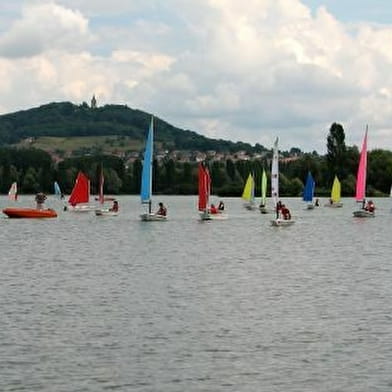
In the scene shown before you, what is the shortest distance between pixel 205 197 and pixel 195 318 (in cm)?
5190

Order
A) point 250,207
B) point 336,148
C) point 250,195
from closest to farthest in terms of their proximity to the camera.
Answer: point 250,207, point 250,195, point 336,148

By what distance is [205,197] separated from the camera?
8175cm

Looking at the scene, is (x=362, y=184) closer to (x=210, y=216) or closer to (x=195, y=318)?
(x=210, y=216)

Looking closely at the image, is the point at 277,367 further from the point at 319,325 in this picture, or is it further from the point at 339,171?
the point at 339,171

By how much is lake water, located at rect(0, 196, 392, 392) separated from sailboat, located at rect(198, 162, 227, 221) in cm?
2077

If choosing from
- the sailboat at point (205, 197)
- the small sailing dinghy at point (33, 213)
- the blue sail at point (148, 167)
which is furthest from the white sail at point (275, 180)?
the small sailing dinghy at point (33, 213)

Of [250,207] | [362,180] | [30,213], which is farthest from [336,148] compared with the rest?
[30,213]

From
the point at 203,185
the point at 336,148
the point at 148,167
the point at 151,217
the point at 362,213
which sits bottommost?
the point at 151,217

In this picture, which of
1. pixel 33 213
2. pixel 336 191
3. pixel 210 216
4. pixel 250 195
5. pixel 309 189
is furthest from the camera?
pixel 336 191

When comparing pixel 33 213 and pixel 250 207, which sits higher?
pixel 250 207

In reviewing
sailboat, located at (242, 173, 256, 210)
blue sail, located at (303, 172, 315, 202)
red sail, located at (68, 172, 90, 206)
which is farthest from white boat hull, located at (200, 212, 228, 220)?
blue sail, located at (303, 172, 315, 202)

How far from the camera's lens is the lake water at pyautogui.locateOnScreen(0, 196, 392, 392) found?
2231 cm

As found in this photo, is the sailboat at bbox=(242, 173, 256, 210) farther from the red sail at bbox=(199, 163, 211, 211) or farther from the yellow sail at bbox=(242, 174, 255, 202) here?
the red sail at bbox=(199, 163, 211, 211)

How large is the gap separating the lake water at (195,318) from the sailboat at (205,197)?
2077 centimetres
